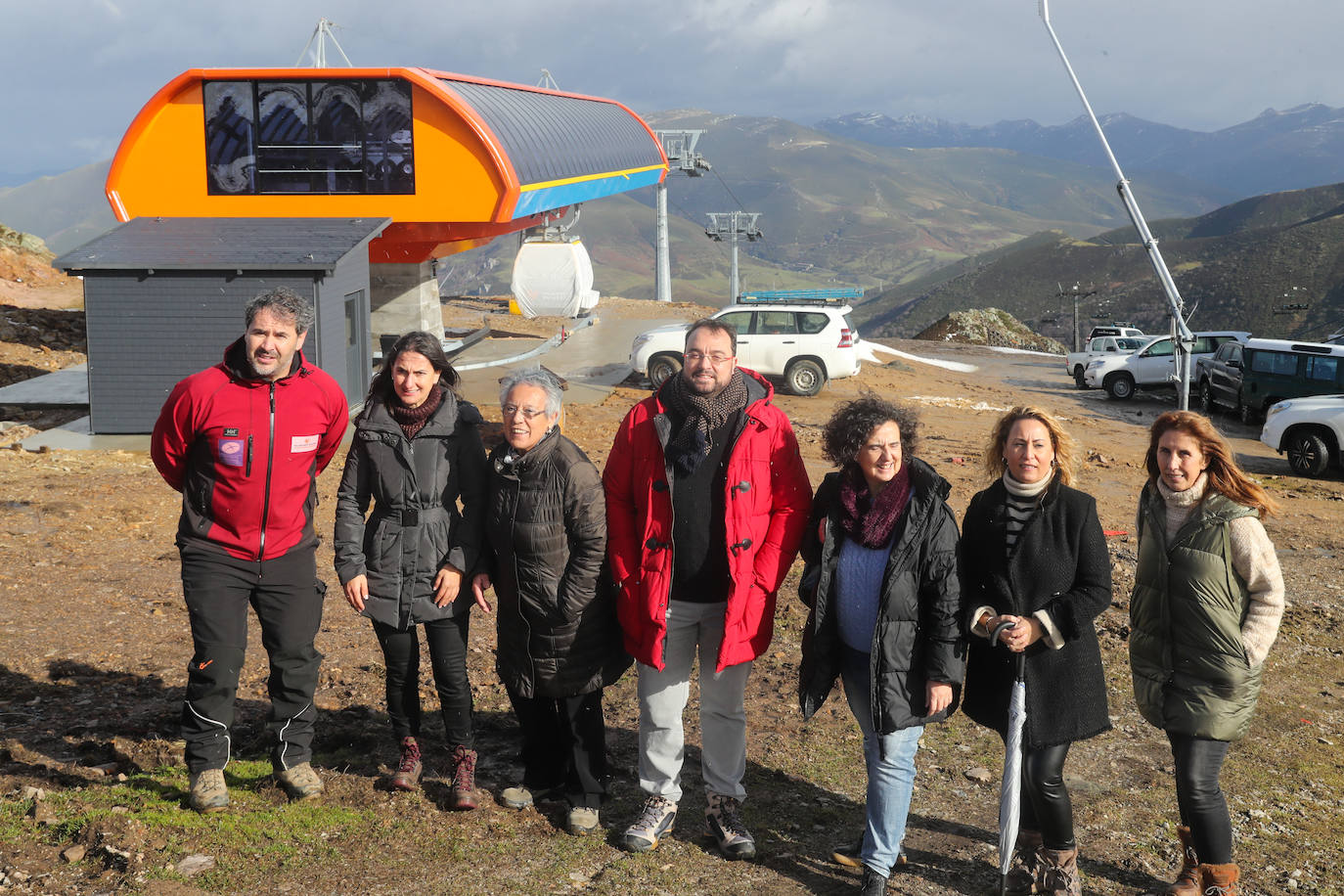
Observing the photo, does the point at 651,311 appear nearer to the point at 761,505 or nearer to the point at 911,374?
the point at 911,374

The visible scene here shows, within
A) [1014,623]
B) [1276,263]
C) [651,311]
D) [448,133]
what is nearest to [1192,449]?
[1014,623]

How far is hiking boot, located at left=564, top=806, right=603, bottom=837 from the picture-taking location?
410 cm

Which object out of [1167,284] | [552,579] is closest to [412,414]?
[552,579]

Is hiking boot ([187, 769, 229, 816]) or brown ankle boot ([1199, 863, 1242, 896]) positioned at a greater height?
hiking boot ([187, 769, 229, 816])

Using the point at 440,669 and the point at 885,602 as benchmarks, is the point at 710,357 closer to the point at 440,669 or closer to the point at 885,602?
the point at 885,602

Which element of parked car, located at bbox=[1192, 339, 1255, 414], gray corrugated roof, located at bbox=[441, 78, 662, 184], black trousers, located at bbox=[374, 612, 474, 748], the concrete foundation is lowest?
black trousers, located at bbox=[374, 612, 474, 748]

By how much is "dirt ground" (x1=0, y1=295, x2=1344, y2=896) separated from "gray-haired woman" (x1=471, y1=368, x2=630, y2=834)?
40 centimetres

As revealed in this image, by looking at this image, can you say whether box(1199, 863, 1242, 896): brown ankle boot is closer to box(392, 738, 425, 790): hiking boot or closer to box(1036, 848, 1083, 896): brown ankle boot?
box(1036, 848, 1083, 896): brown ankle boot

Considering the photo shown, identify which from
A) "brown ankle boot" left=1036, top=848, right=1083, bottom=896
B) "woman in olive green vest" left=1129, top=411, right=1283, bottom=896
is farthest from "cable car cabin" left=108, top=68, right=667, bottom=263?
"brown ankle boot" left=1036, top=848, right=1083, bottom=896

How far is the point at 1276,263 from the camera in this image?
10819 centimetres

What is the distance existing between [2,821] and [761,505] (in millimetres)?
2907

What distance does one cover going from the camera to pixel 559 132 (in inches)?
788

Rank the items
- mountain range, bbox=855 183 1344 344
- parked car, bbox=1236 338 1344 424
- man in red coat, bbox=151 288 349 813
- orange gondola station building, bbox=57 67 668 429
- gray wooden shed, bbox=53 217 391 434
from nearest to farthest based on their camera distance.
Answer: man in red coat, bbox=151 288 349 813, gray wooden shed, bbox=53 217 391 434, orange gondola station building, bbox=57 67 668 429, parked car, bbox=1236 338 1344 424, mountain range, bbox=855 183 1344 344

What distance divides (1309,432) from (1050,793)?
12217 mm
